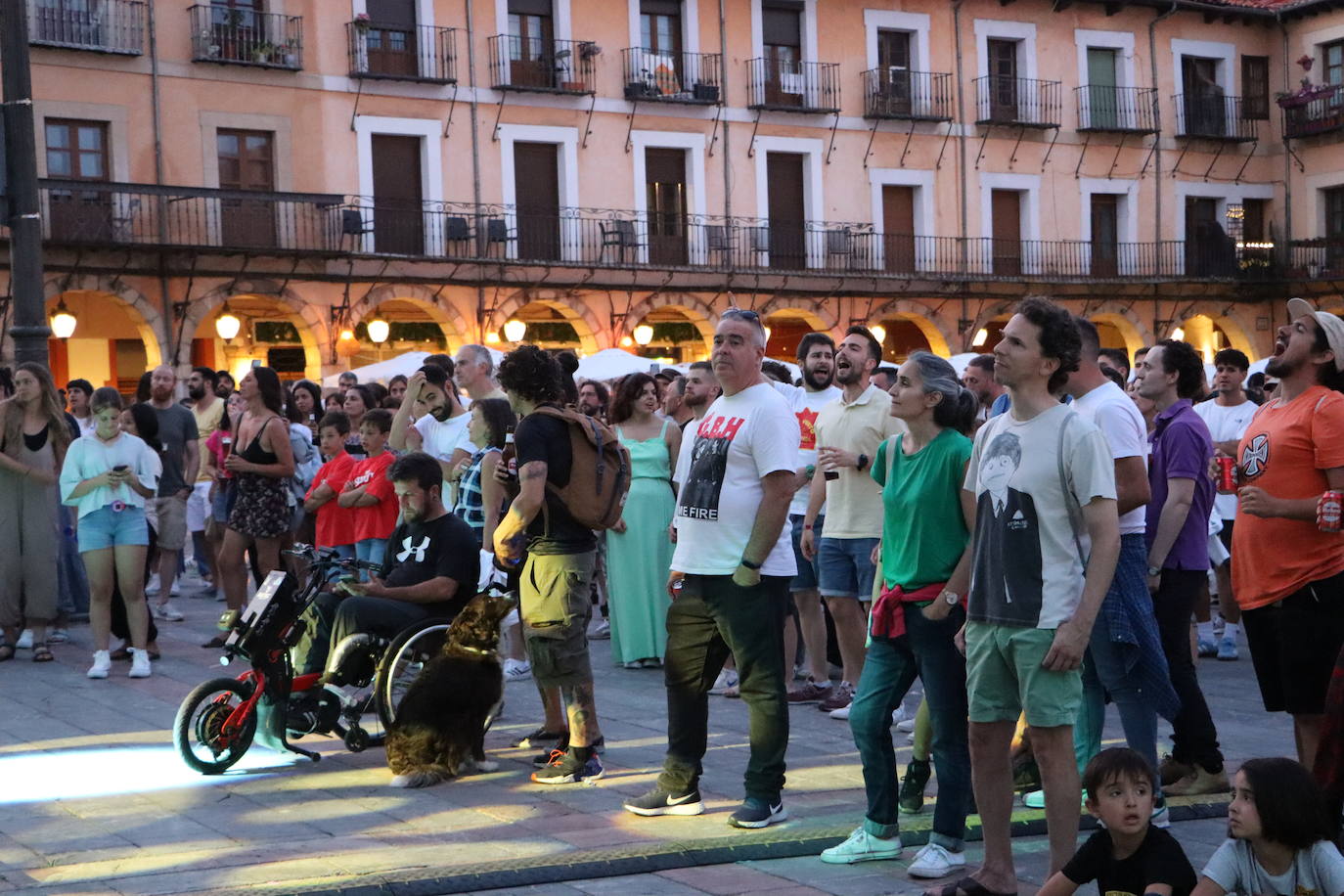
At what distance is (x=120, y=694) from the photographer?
9602 mm

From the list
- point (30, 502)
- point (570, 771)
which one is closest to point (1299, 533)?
point (570, 771)

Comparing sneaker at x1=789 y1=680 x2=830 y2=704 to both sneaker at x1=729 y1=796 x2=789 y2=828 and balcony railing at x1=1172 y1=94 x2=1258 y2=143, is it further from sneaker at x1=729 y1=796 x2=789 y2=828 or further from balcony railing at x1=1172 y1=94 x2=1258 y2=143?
balcony railing at x1=1172 y1=94 x2=1258 y2=143

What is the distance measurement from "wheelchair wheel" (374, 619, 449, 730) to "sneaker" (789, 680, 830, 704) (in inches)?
82.5

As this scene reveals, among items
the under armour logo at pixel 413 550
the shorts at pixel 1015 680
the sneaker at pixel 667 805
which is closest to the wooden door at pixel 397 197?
the under armour logo at pixel 413 550

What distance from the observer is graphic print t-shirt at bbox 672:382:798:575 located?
628cm

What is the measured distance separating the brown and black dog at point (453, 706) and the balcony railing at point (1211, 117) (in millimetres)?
31851

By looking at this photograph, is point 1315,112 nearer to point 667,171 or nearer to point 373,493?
point 667,171

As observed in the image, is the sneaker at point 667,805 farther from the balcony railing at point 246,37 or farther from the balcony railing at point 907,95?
the balcony railing at point 907,95

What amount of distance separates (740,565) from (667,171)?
84.0ft

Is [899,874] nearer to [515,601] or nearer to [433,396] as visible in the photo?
[515,601]

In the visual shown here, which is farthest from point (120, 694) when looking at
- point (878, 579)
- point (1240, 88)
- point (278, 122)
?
point (1240, 88)

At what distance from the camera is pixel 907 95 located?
33312 mm

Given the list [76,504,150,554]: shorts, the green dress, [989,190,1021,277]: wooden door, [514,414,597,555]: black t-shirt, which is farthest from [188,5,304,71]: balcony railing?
[514,414,597,555]: black t-shirt

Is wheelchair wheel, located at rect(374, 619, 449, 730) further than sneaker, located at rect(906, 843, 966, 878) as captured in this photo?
Yes
